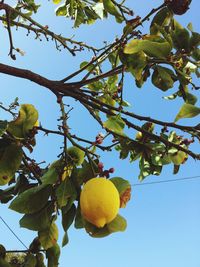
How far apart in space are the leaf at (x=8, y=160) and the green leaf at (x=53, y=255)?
1.58 feet

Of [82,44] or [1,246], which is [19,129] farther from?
[82,44]

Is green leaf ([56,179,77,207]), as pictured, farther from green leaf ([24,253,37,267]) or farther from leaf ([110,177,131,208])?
green leaf ([24,253,37,267])

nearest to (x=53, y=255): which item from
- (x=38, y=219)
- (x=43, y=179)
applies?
(x=38, y=219)

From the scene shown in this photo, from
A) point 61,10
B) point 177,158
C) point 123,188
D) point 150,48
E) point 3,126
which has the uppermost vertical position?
point 61,10

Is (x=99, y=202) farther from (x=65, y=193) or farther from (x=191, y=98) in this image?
(x=191, y=98)

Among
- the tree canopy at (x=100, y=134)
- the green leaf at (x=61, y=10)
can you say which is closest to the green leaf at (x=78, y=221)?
the tree canopy at (x=100, y=134)

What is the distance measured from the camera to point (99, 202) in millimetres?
1112

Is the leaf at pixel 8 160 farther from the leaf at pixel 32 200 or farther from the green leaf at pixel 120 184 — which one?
the green leaf at pixel 120 184

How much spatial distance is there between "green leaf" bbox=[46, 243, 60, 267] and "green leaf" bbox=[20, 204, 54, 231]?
315mm

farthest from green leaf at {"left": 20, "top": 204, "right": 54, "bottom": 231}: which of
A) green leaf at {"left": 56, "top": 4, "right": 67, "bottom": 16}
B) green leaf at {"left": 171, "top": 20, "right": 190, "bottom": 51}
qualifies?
green leaf at {"left": 56, "top": 4, "right": 67, "bottom": 16}

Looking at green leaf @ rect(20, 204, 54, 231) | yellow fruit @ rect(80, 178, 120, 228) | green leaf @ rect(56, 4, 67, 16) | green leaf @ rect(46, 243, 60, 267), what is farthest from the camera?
green leaf @ rect(56, 4, 67, 16)

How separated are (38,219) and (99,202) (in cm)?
33

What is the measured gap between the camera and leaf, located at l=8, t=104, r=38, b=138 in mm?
1298

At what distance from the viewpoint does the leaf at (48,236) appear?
1423 mm
